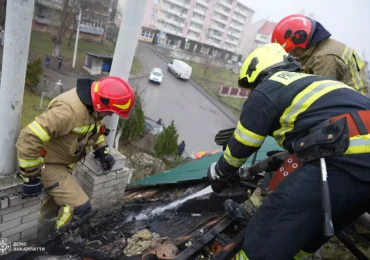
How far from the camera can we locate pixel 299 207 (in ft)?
6.42

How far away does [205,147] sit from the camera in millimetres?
20797

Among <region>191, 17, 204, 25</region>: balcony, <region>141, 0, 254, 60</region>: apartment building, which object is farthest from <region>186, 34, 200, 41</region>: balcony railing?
<region>191, 17, 204, 25</region>: balcony

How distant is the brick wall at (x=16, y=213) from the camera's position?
2904mm

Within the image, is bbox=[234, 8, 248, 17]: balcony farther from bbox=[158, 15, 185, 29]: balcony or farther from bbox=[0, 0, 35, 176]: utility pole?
bbox=[0, 0, 35, 176]: utility pole

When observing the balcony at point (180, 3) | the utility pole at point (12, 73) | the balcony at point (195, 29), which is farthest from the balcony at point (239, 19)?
the utility pole at point (12, 73)

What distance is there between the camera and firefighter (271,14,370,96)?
371cm

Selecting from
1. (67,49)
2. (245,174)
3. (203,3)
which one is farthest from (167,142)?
(203,3)

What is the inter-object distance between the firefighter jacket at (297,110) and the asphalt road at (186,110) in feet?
54.4

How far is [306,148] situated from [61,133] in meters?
2.39

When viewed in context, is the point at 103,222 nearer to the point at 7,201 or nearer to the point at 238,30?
the point at 7,201

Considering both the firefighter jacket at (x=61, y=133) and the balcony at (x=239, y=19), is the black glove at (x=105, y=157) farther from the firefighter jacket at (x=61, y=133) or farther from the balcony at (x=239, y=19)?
the balcony at (x=239, y=19)

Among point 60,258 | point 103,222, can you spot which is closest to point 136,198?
point 103,222

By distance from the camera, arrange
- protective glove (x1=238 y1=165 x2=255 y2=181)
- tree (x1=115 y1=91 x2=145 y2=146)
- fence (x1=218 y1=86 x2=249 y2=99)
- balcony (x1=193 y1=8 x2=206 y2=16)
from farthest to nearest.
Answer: balcony (x1=193 y1=8 x2=206 y2=16) < fence (x1=218 y1=86 x2=249 y2=99) < tree (x1=115 y1=91 x2=145 y2=146) < protective glove (x1=238 y1=165 x2=255 y2=181)

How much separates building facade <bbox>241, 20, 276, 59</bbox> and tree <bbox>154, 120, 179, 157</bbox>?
4897 centimetres
